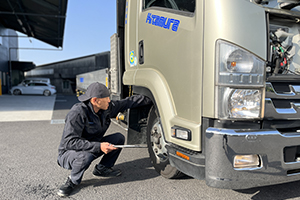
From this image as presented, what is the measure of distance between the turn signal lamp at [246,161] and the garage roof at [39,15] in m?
13.6

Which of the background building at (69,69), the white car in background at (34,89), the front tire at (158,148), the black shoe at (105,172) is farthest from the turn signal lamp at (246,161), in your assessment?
the background building at (69,69)

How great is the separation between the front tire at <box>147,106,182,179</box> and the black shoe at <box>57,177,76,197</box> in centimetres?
99

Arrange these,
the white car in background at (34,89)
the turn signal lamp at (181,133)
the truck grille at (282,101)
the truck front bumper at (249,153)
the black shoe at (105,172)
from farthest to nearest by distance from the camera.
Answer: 1. the white car in background at (34,89)
2. the black shoe at (105,172)
3. the turn signal lamp at (181,133)
4. the truck grille at (282,101)
5. the truck front bumper at (249,153)

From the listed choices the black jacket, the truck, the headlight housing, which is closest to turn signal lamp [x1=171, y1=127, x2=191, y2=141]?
the truck

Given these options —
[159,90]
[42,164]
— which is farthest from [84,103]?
[42,164]

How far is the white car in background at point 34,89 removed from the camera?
22.2 meters

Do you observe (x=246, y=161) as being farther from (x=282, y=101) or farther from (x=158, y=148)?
(x=158, y=148)

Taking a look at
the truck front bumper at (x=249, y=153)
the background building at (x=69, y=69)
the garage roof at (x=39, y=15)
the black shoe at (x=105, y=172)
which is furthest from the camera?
the background building at (x=69, y=69)

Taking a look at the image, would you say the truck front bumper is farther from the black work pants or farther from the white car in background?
the white car in background

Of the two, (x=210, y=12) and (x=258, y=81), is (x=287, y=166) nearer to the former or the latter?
(x=258, y=81)

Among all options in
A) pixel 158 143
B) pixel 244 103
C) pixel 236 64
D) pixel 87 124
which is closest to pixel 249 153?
pixel 244 103

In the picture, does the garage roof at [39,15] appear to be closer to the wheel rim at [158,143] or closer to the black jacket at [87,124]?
the black jacket at [87,124]

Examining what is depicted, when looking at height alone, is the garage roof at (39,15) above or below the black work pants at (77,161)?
above

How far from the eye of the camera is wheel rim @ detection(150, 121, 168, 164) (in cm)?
273
